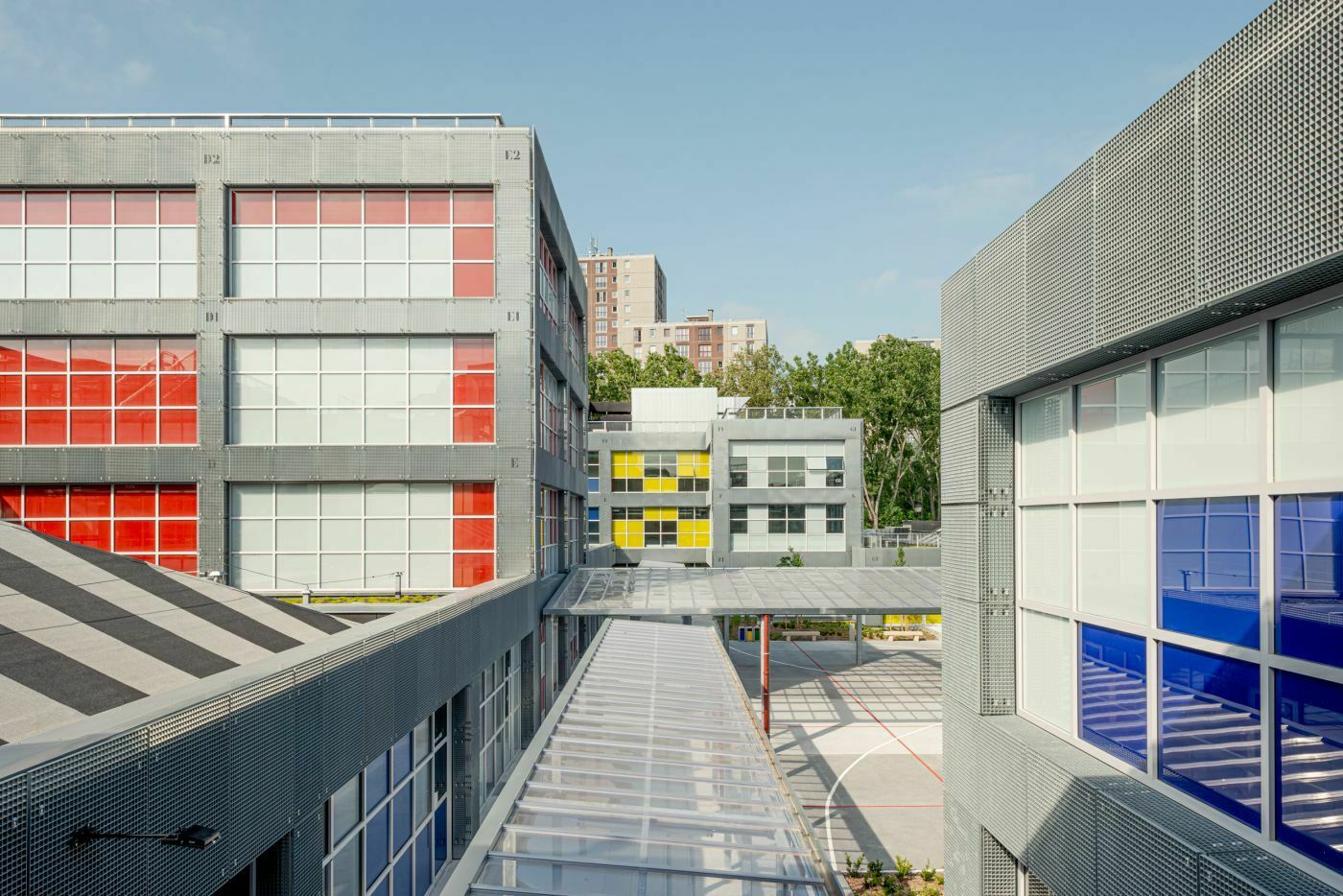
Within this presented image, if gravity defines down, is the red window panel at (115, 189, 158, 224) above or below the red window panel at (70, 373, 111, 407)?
above

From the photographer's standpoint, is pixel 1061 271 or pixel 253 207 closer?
pixel 1061 271

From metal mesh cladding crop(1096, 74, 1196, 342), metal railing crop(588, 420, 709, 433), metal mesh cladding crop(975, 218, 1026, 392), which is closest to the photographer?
metal mesh cladding crop(1096, 74, 1196, 342)

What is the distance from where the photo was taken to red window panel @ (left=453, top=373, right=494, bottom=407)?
70.6ft

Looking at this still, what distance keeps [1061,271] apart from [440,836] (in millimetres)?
15080

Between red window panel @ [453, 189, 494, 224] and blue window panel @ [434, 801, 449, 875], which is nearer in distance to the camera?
blue window panel @ [434, 801, 449, 875]

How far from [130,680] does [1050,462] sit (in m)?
10.8

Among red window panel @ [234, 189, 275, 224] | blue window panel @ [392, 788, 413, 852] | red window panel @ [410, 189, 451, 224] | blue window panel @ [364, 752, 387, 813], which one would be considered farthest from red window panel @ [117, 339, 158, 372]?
blue window panel @ [364, 752, 387, 813]

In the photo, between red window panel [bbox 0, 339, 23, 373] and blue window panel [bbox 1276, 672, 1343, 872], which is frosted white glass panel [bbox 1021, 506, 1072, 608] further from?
red window panel [bbox 0, 339, 23, 373]

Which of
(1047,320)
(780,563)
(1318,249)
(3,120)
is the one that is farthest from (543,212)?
(780,563)

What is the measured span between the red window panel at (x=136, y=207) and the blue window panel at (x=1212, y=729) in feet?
77.2

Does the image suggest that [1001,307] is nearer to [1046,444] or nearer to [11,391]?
[1046,444]

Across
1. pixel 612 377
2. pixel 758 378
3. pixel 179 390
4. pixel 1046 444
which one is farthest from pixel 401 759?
pixel 758 378

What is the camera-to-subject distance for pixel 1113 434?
8.79 meters

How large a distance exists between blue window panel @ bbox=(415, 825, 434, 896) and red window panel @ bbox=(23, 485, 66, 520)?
13.6 m
